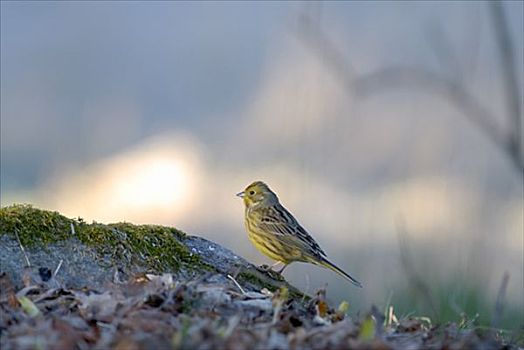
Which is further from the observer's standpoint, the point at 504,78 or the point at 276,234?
the point at 276,234

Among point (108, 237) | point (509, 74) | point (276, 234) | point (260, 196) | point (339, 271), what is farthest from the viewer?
point (260, 196)

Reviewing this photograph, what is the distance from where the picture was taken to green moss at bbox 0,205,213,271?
568 centimetres

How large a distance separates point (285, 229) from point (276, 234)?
0.27 feet

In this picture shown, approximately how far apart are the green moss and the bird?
6.40 feet

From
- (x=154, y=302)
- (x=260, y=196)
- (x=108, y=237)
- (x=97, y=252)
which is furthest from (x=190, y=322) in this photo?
(x=260, y=196)

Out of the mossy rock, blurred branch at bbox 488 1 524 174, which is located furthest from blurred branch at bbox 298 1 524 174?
the mossy rock

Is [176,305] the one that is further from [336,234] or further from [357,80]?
[336,234]

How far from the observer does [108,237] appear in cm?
586

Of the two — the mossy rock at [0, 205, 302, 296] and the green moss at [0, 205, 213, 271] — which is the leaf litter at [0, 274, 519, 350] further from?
the green moss at [0, 205, 213, 271]

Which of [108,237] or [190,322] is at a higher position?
[108,237]

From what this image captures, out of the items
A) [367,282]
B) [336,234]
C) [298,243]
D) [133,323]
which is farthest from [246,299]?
[336,234]

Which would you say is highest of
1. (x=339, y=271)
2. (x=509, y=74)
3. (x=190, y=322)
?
(x=509, y=74)

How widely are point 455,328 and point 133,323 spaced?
1.54 metres

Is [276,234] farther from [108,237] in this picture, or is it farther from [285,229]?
[108,237]
